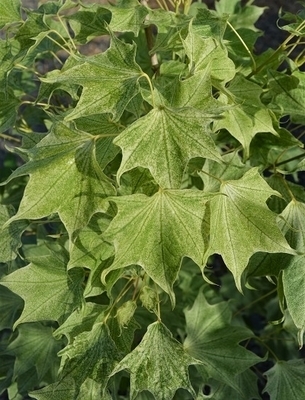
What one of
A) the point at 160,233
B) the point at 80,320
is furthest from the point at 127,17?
the point at 80,320

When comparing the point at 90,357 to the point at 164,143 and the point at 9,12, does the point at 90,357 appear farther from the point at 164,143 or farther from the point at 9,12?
the point at 9,12

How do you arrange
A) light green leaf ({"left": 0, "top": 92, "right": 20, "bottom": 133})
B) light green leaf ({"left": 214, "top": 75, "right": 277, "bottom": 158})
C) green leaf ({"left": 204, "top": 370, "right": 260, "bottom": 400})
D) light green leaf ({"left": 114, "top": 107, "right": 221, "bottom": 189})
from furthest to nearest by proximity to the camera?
green leaf ({"left": 204, "top": 370, "right": 260, "bottom": 400}), light green leaf ({"left": 0, "top": 92, "right": 20, "bottom": 133}), light green leaf ({"left": 214, "top": 75, "right": 277, "bottom": 158}), light green leaf ({"left": 114, "top": 107, "right": 221, "bottom": 189})

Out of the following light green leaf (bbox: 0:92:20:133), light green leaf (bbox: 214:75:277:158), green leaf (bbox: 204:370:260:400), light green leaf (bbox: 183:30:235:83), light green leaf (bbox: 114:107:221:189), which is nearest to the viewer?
light green leaf (bbox: 114:107:221:189)

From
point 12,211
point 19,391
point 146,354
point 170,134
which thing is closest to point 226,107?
point 170,134

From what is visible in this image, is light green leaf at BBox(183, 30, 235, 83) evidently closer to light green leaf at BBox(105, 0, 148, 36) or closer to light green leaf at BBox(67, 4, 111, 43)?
light green leaf at BBox(105, 0, 148, 36)

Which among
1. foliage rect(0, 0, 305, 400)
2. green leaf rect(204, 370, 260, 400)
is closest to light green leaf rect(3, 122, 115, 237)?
foliage rect(0, 0, 305, 400)
